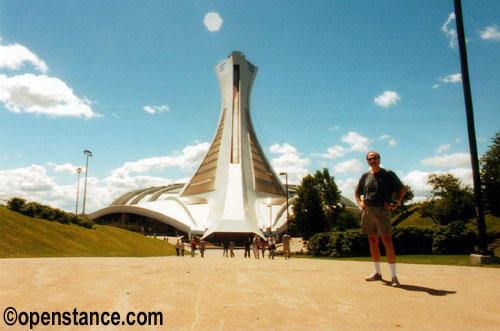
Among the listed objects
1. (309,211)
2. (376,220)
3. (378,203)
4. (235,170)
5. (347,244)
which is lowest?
(347,244)

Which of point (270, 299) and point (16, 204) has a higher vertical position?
point (16, 204)

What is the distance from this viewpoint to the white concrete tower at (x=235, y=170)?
4347cm

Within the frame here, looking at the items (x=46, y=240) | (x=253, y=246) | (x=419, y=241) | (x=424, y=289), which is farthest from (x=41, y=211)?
(x=419, y=241)

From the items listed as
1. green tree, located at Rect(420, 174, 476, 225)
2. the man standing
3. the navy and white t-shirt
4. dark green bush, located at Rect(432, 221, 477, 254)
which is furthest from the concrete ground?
green tree, located at Rect(420, 174, 476, 225)

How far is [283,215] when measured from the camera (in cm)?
4525

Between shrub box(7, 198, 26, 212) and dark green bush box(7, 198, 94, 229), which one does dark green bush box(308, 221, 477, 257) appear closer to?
dark green bush box(7, 198, 94, 229)

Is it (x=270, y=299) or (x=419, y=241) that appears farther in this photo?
(x=419, y=241)

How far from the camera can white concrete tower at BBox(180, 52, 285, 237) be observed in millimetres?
43469

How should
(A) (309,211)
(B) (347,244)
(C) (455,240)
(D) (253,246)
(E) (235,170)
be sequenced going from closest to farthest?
(C) (455,240)
(B) (347,244)
(D) (253,246)
(A) (309,211)
(E) (235,170)

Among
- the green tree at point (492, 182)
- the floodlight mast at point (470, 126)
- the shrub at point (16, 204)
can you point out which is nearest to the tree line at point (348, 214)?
the green tree at point (492, 182)

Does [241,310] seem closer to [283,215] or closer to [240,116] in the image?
[283,215]

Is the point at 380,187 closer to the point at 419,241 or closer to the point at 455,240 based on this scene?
the point at 455,240

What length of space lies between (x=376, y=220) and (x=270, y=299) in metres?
1.87

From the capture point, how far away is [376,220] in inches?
159
